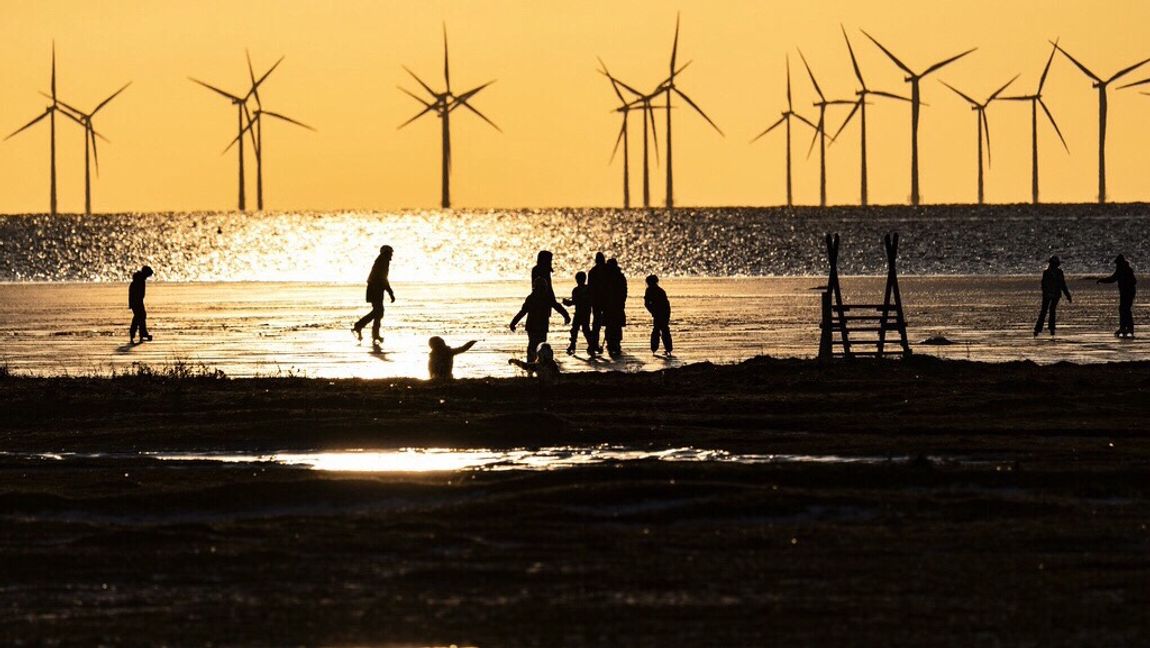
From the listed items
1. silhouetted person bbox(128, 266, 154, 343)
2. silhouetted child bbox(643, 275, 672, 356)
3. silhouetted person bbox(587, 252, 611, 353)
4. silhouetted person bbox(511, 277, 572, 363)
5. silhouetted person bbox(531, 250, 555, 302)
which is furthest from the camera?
silhouetted person bbox(128, 266, 154, 343)

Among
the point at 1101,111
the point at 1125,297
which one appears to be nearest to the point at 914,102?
the point at 1101,111

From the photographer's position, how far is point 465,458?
21406mm

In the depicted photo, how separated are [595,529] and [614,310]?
20.8m

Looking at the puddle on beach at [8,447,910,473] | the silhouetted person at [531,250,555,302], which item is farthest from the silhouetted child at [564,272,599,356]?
the puddle on beach at [8,447,910,473]

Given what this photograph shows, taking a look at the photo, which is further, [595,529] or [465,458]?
[465,458]

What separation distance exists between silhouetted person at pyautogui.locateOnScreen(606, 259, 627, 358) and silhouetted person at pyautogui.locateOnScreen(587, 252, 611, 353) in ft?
0.23

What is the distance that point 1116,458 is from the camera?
20.4 metres

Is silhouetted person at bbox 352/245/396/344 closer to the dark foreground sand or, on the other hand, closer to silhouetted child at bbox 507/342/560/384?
silhouetted child at bbox 507/342/560/384

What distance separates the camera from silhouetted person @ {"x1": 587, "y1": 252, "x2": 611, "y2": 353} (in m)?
37.3

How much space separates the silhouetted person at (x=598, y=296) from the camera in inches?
1468

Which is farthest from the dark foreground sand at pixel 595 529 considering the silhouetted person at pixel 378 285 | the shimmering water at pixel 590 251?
the shimmering water at pixel 590 251

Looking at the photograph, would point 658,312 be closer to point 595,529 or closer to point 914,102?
point 595,529

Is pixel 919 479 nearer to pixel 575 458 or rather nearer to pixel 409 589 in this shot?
pixel 575 458

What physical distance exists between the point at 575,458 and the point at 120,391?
9.36 meters
